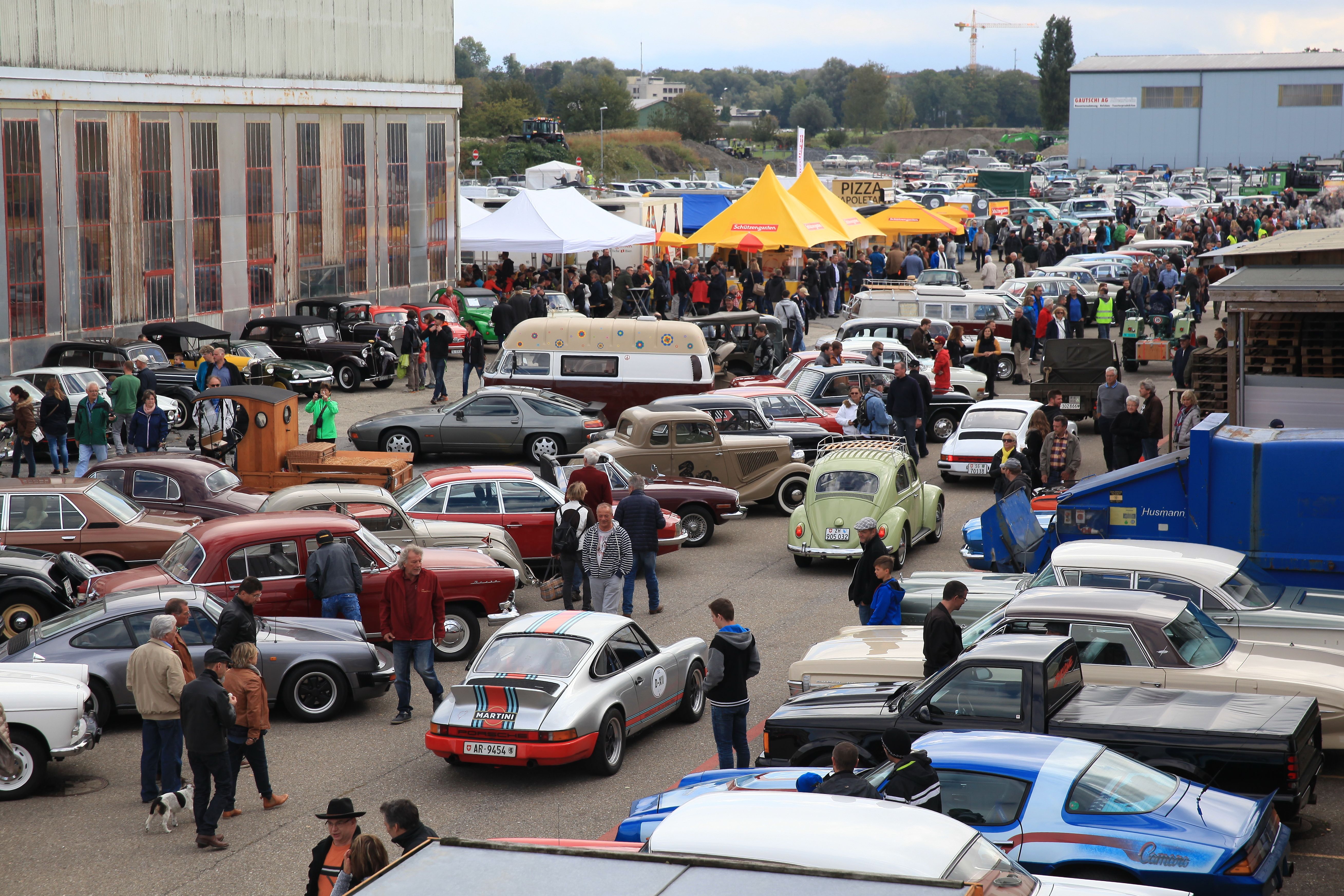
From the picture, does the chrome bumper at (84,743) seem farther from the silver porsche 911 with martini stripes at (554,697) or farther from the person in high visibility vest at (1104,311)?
the person in high visibility vest at (1104,311)

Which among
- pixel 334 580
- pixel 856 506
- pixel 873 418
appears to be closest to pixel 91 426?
pixel 334 580

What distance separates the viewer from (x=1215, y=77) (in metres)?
104

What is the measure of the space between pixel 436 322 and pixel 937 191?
159 feet

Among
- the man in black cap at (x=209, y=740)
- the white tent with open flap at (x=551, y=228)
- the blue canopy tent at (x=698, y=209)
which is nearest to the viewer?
the man in black cap at (x=209, y=740)

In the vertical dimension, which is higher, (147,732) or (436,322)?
(436,322)

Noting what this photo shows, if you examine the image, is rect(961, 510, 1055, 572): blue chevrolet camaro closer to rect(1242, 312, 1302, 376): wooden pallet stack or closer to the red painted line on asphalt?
rect(1242, 312, 1302, 376): wooden pallet stack

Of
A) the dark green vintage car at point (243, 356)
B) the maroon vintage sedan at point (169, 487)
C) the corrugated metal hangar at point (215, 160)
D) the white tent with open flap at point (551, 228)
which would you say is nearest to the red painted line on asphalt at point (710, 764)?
the maroon vintage sedan at point (169, 487)

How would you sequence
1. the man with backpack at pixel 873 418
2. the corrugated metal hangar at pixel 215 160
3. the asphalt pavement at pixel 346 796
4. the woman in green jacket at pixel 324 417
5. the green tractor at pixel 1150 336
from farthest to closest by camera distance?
the green tractor at pixel 1150 336 → the corrugated metal hangar at pixel 215 160 → the man with backpack at pixel 873 418 → the woman in green jacket at pixel 324 417 → the asphalt pavement at pixel 346 796

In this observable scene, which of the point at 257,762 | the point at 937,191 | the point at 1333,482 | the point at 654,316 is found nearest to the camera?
the point at 257,762

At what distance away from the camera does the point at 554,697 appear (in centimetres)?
1027

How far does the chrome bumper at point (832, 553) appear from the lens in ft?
53.5

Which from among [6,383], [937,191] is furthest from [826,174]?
[6,383]

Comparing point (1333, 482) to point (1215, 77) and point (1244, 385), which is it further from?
point (1215, 77)

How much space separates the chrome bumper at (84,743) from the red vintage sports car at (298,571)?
2.41 meters
